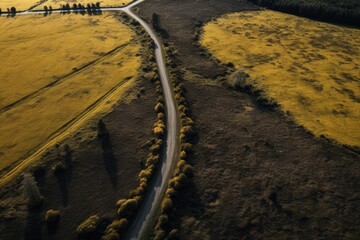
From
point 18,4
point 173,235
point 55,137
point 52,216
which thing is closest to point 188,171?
point 173,235

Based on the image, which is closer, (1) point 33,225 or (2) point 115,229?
(2) point 115,229

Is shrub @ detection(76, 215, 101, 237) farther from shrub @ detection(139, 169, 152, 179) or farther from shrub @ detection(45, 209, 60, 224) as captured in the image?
shrub @ detection(139, 169, 152, 179)

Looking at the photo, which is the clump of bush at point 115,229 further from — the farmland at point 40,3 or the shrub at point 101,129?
the farmland at point 40,3

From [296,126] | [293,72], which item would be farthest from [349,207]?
[293,72]

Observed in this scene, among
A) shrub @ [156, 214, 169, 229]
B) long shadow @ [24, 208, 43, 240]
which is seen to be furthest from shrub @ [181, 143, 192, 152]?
long shadow @ [24, 208, 43, 240]

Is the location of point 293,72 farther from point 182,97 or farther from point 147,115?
point 147,115

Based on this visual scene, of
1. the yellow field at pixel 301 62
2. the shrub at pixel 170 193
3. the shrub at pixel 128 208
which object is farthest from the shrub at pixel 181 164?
the yellow field at pixel 301 62

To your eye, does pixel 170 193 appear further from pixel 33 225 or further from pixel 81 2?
pixel 81 2

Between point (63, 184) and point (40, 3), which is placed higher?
point (40, 3)
